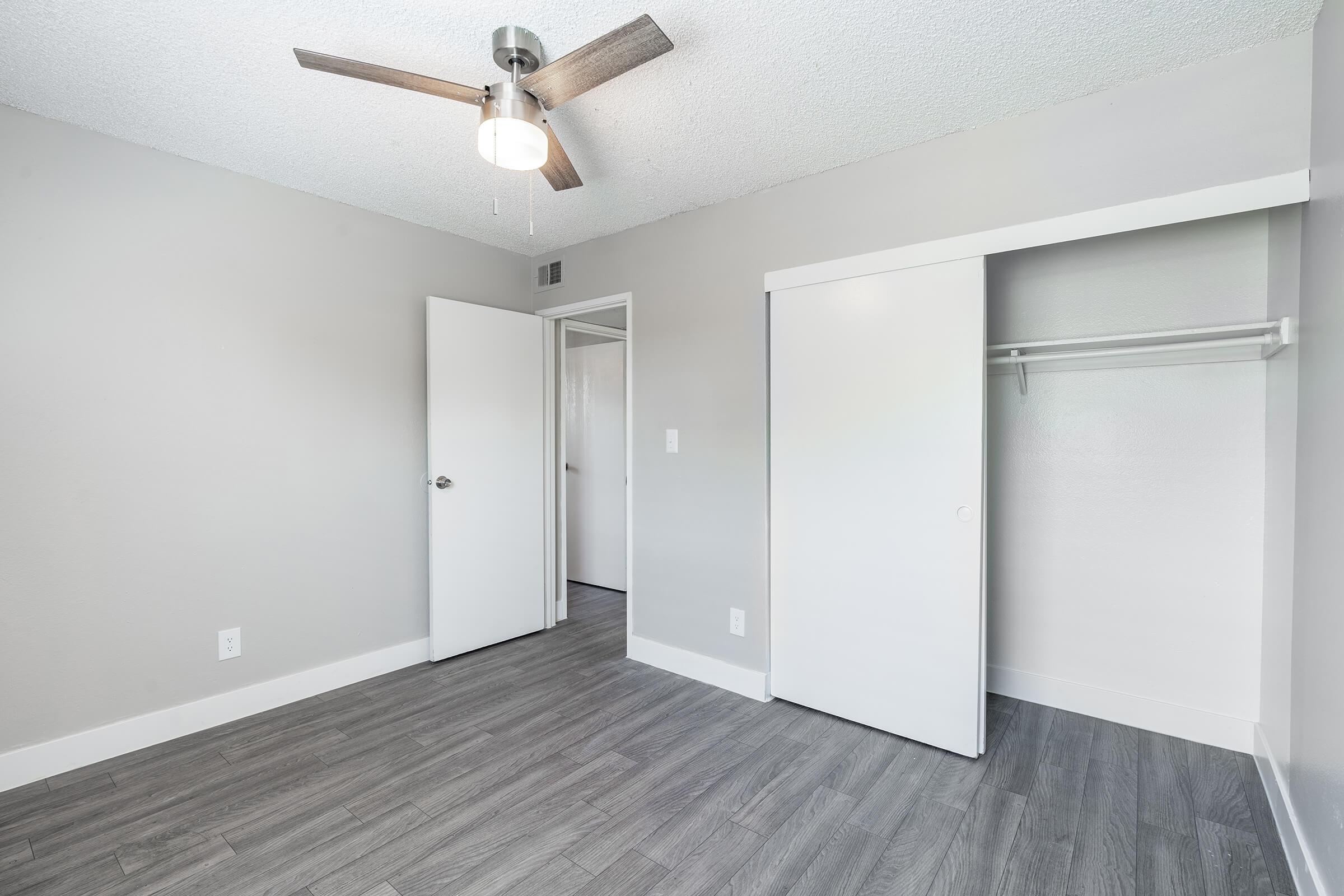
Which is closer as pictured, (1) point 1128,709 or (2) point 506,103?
(2) point 506,103

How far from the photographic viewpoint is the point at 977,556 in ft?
7.34

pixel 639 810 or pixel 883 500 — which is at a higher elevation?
pixel 883 500

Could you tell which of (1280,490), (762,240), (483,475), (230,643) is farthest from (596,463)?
(1280,490)

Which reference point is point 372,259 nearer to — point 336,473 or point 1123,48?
point 336,473

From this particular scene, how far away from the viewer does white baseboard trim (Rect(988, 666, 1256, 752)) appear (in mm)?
2275

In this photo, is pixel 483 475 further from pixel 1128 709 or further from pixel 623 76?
pixel 1128 709

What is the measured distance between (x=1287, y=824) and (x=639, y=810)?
1.93 meters

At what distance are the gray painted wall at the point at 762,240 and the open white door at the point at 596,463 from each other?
110 centimetres

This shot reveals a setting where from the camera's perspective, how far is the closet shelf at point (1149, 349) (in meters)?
2.06

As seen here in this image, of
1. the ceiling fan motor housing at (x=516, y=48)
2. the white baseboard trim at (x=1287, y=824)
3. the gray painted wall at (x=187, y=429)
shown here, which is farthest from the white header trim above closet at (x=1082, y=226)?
the gray painted wall at (x=187, y=429)

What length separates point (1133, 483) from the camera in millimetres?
2463

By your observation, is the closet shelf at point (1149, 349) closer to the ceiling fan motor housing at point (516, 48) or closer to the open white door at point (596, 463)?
the ceiling fan motor housing at point (516, 48)

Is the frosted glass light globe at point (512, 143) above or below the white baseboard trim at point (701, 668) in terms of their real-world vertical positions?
above

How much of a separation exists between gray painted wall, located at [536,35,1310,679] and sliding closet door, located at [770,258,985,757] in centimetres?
16
